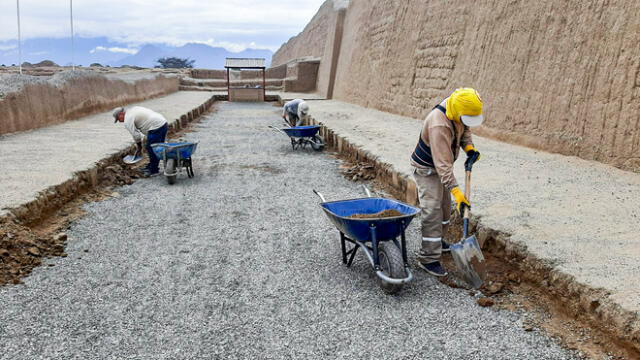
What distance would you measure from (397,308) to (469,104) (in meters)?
1.52

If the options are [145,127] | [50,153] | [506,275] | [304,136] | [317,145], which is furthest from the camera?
[317,145]

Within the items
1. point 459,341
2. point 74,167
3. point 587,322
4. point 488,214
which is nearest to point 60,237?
point 74,167

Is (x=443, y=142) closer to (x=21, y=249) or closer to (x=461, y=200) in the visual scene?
(x=461, y=200)

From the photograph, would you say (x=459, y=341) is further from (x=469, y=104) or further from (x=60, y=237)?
(x=60, y=237)

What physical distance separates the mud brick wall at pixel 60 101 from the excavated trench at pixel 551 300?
8.49 meters

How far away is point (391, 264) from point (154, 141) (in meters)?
5.25

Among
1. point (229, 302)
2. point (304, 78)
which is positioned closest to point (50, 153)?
point (229, 302)

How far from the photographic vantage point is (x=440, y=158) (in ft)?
11.4

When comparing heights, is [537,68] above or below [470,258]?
above

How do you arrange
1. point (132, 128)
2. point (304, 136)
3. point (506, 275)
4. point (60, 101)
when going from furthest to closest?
point (60, 101) → point (304, 136) → point (132, 128) → point (506, 275)

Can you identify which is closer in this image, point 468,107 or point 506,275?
point 468,107

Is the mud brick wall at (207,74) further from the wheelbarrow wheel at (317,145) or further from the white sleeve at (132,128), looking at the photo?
the white sleeve at (132,128)

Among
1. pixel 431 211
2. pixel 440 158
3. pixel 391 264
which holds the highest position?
pixel 440 158

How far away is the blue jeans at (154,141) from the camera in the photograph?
7.34m
